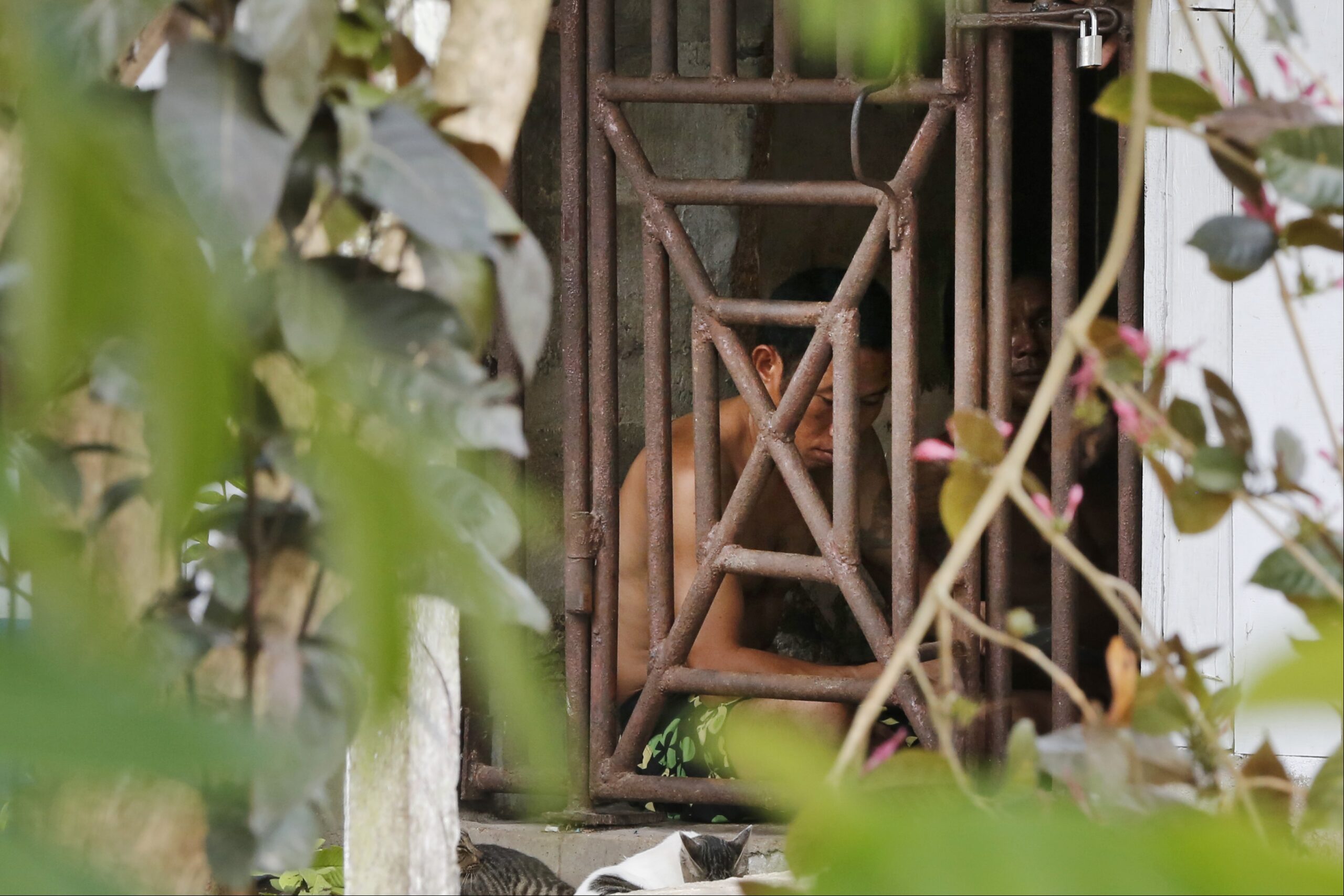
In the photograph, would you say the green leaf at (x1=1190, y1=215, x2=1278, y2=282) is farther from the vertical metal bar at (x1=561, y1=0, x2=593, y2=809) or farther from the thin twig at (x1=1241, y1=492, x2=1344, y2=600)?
the vertical metal bar at (x1=561, y1=0, x2=593, y2=809)

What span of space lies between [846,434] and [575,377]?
540 mm

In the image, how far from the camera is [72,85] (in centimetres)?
26

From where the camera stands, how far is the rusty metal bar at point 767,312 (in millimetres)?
2596

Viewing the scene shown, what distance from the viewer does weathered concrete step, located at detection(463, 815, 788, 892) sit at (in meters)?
2.78

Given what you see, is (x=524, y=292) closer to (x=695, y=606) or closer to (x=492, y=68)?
(x=492, y=68)

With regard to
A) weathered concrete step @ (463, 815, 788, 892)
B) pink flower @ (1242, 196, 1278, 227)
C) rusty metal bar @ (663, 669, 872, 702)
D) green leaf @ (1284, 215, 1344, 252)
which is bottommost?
weathered concrete step @ (463, 815, 788, 892)

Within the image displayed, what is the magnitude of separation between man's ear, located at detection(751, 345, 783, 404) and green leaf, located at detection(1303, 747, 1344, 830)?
2.21 m

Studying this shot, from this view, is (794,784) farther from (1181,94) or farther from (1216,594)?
(1216,594)

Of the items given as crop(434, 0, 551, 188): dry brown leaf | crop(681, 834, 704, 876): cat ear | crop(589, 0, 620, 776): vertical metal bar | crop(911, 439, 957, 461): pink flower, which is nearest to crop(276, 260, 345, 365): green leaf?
crop(434, 0, 551, 188): dry brown leaf

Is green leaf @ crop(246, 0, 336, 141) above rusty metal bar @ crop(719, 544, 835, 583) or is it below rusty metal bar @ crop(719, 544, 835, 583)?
above

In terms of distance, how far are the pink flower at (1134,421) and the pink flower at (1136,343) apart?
0.10 feet

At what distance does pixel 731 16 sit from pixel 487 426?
82.2 inches

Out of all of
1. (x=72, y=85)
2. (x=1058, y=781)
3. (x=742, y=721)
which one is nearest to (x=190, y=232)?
(x=72, y=85)

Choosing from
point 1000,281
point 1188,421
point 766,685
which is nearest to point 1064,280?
point 1000,281
